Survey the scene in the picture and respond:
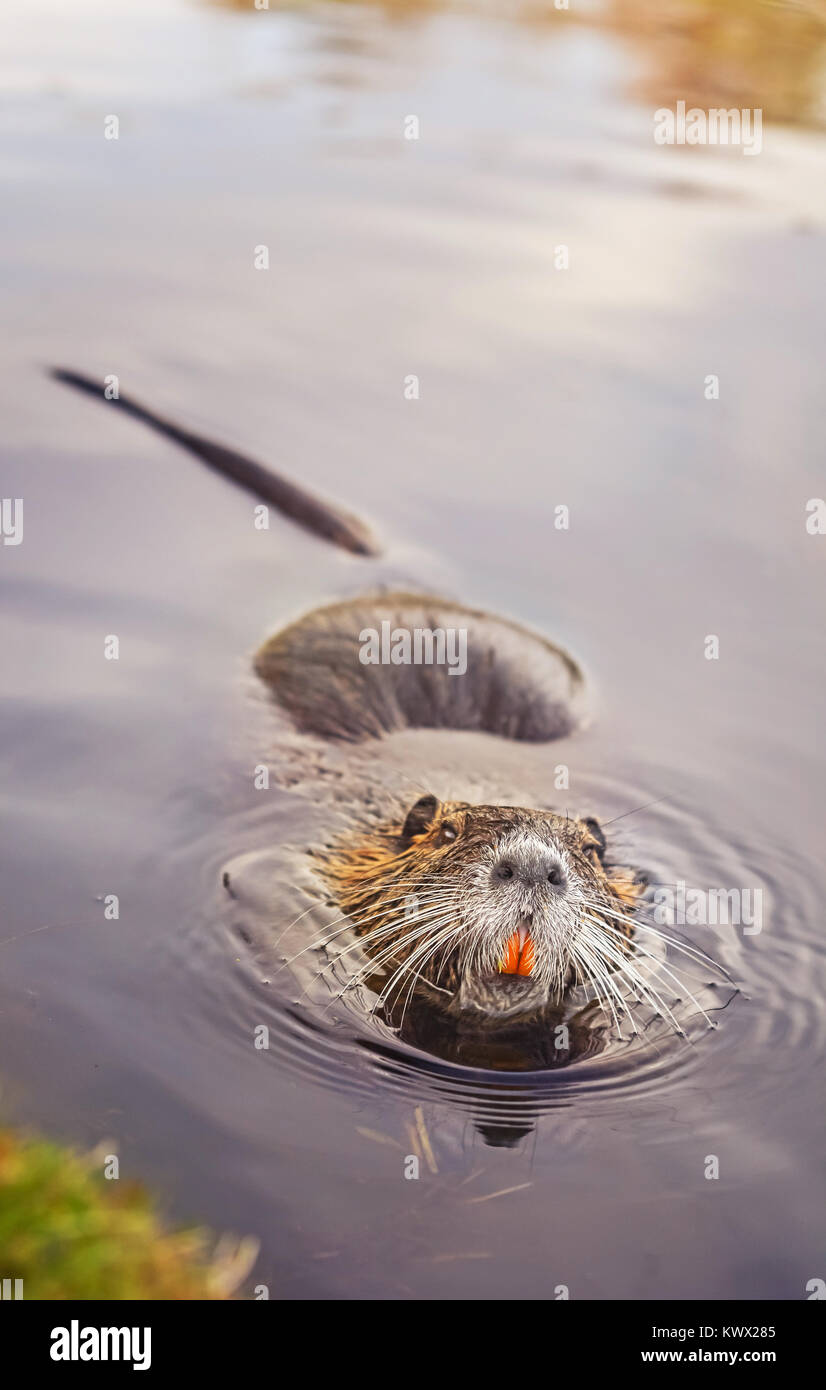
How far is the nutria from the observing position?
397 centimetres

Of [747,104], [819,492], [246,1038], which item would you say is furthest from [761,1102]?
[747,104]

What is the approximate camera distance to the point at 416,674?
5.64 m

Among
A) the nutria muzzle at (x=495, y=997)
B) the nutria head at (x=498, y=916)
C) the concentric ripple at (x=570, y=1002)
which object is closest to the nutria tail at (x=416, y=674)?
the concentric ripple at (x=570, y=1002)

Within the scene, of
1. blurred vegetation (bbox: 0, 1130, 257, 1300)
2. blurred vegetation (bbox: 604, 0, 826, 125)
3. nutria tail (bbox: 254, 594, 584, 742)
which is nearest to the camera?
blurred vegetation (bbox: 0, 1130, 257, 1300)

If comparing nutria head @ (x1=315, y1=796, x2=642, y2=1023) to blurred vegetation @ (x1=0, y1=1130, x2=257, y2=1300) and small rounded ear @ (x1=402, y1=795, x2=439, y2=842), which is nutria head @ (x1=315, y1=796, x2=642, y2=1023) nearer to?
small rounded ear @ (x1=402, y1=795, x2=439, y2=842)

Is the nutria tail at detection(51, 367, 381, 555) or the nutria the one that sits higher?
the nutria tail at detection(51, 367, 381, 555)

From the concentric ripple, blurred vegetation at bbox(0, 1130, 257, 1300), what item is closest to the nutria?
the concentric ripple

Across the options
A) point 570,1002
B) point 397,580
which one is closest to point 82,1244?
point 570,1002

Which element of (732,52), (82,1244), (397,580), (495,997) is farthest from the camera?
(732,52)

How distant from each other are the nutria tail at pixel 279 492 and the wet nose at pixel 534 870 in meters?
3.08

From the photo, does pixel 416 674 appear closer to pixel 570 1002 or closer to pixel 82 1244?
pixel 570 1002

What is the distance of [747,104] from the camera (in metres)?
14.2

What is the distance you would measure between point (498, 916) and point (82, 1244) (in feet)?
5.45

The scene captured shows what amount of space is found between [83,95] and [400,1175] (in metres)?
11.0
